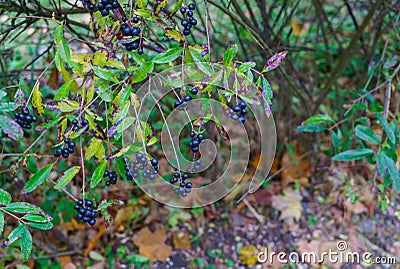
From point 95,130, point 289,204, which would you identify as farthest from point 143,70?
point 289,204

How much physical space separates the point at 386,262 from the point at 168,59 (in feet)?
5.48

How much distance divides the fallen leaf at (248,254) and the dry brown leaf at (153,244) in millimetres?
335

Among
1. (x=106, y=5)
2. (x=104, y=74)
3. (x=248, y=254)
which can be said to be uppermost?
(x=106, y=5)

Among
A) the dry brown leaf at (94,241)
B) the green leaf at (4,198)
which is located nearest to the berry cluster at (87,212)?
the green leaf at (4,198)

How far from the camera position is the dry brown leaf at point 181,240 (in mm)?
2225

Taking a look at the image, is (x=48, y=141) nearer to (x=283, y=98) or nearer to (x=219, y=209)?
(x=219, y=209)

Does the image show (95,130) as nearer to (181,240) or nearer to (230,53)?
(230,53)

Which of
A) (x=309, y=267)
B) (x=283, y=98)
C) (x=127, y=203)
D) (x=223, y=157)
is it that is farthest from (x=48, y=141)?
(x=309, y=267)

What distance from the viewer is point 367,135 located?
5.48ft

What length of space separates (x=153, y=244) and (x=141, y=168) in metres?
A: 1.18

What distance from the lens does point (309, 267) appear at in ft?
7.11

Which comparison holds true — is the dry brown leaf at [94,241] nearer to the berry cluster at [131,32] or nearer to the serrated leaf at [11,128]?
the serrated leaf at [11,128]

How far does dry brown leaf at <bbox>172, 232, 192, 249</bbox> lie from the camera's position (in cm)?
222

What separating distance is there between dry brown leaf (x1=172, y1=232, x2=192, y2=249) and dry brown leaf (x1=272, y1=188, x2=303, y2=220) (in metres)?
0.48
